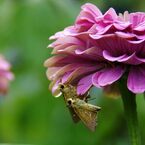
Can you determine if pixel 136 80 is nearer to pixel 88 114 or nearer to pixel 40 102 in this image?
pixel 88 114

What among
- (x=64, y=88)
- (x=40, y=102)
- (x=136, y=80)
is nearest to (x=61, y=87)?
(x=64, y=88)

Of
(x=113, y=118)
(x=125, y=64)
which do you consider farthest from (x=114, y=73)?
(x=113, y=118)

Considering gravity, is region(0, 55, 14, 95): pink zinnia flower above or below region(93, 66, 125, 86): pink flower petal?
above

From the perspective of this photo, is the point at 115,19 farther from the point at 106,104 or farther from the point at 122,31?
the point at 106,104

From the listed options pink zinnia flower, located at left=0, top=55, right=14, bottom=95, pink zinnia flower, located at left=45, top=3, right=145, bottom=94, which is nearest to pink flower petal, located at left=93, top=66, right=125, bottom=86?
pink zinnia flower, located at left=45, top=3, right=145, bottom=94

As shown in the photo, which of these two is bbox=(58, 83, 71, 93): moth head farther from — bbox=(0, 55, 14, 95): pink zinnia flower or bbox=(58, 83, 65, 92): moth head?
bbox=(0, 55, 14, 95): pink zinnia flower

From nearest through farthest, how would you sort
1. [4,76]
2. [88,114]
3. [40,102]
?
[88,114]
[4,76]
[40,102]

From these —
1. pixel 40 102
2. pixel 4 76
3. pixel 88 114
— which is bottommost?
pixel 88 114
